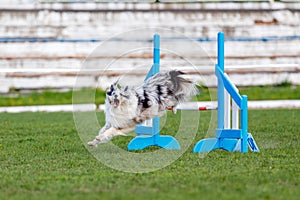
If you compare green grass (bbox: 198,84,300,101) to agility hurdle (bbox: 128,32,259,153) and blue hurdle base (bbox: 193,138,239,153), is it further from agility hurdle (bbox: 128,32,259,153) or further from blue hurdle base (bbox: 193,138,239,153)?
blue hurdle base (bbox: 193,138,239,153)

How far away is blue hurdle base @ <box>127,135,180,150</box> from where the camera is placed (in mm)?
8672

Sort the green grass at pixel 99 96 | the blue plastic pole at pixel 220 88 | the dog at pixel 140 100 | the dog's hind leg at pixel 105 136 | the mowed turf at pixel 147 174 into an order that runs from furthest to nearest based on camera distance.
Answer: the green grass at pixel 99 96
the blue plastic pole at pixel 220 88
the dog's hind leg at pixel 105 136
the dog at pixel 140 100
the mowed turf at pixel 147 174

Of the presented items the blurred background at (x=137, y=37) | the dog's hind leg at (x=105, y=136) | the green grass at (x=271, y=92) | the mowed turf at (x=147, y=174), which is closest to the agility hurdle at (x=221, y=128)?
the mowed turf at (x=147, y=174)

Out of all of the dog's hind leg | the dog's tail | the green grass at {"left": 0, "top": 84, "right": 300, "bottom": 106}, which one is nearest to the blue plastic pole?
the dog's tail

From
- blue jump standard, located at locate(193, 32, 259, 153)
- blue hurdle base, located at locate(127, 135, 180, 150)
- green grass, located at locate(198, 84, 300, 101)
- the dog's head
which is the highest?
the dog's head

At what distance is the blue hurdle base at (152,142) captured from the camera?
8.67 m

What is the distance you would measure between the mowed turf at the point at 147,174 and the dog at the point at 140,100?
1.49ft

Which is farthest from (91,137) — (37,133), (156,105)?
(37,133)

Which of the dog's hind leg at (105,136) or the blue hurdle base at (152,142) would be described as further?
the blue hurdle base at (152,142)

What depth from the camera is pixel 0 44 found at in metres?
17.8

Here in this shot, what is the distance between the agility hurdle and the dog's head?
0.88 metres

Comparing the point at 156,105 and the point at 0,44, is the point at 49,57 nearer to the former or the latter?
the point at 0,44

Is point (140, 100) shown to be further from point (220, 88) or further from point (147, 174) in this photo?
point (147, 174)

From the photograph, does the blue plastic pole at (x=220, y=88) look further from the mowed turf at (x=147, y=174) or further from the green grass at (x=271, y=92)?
the green grass at (x=271, y=92)
